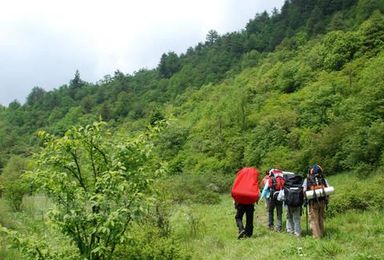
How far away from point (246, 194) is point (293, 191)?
119 cm

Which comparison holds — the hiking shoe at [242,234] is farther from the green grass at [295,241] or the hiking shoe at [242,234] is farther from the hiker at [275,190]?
the hiker at [275,190]

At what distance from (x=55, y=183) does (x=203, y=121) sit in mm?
53362

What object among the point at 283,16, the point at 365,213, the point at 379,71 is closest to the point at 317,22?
the point at 283,16

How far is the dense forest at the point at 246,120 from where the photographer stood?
7148 mm

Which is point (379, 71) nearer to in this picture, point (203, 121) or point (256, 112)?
point (256, 112)

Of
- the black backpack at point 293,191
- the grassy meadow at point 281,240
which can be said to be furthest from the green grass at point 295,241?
the black backpack at point 293,191

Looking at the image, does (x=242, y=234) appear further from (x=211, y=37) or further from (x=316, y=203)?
(x=211, y=37)

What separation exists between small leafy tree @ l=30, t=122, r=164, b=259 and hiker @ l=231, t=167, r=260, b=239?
4818 mm

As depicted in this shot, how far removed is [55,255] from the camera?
Answer: 6770 millimetres

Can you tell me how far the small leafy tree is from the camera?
6.41m

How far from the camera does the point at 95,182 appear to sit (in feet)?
23.0

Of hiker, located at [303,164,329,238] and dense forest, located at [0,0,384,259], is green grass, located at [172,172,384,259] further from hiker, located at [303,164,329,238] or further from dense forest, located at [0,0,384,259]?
dense forest, located at [0,0,384,259]

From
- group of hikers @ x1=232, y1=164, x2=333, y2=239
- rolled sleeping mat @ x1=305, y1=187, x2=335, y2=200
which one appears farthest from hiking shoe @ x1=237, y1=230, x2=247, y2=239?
rolled sleeping mat @ x1=305, y1=187, x2=335, y2=200

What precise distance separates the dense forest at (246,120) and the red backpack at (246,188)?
2.09 m
